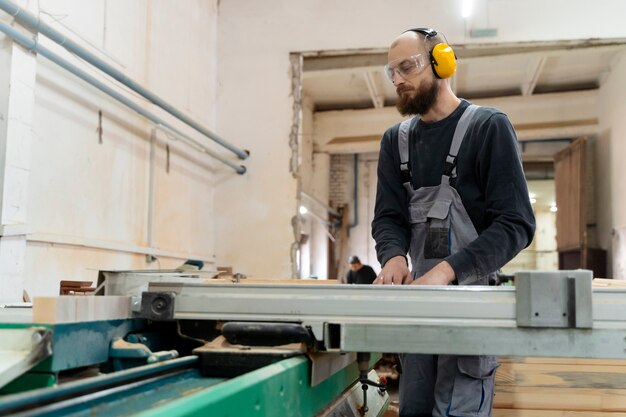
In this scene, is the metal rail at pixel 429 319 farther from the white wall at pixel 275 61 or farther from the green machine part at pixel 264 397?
the white wall at pixel 275 61

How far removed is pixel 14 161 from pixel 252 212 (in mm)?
2840

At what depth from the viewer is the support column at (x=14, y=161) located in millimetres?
2693

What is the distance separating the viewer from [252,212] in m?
5.46

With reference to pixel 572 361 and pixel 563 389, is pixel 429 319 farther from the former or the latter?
pixel 572 361

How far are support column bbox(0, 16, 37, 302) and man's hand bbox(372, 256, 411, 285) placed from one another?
183 cm

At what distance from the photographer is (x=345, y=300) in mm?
1260

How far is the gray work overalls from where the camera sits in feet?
4.95

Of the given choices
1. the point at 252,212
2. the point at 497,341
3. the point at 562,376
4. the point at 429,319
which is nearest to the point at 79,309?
the point at 429,319

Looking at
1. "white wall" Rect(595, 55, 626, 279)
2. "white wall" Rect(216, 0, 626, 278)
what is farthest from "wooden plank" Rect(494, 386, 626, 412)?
"white wall" Rect(595, 55, 626, 279)

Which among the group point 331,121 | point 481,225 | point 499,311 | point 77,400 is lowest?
point 77,400

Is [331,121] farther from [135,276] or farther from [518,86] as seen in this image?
[135,276]

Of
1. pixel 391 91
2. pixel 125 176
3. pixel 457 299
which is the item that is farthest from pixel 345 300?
pixel 391 91

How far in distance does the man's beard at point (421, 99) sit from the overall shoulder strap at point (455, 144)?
4.5 inches

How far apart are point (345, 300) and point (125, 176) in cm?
294
